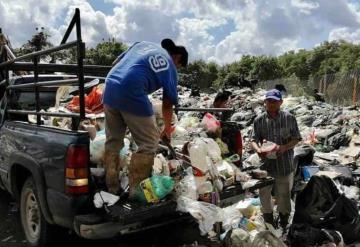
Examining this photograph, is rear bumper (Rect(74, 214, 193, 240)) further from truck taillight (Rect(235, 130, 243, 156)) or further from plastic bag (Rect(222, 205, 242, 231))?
truck taillight (Rect(235, 130, 243, 156))

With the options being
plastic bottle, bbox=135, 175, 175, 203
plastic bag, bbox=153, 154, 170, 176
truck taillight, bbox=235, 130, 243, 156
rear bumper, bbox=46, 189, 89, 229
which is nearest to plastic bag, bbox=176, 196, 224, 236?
plastic bottle, bbox=135, 175, 175, 203

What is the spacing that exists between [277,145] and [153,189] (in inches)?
82.8

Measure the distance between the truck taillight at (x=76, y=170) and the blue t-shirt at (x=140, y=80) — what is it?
0.51 metres

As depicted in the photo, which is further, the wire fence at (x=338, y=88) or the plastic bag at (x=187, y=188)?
the wire fence at (x=338, y=88)

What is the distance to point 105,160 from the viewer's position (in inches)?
157

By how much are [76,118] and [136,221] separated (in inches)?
41.0

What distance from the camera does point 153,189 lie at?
3729 mm

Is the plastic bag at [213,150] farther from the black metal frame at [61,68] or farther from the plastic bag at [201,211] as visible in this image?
the black metal frame at [61,68]

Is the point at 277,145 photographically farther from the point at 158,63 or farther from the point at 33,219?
the point at 33,219

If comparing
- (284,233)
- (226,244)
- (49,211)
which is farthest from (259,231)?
(49,211)

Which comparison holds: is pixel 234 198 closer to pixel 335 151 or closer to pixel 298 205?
pixel 298 205

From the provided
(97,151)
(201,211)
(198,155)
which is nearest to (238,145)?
(198,155)

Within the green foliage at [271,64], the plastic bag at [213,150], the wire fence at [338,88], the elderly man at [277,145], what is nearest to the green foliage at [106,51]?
the green foliage at [271,64]

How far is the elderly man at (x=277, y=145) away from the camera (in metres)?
5.34
